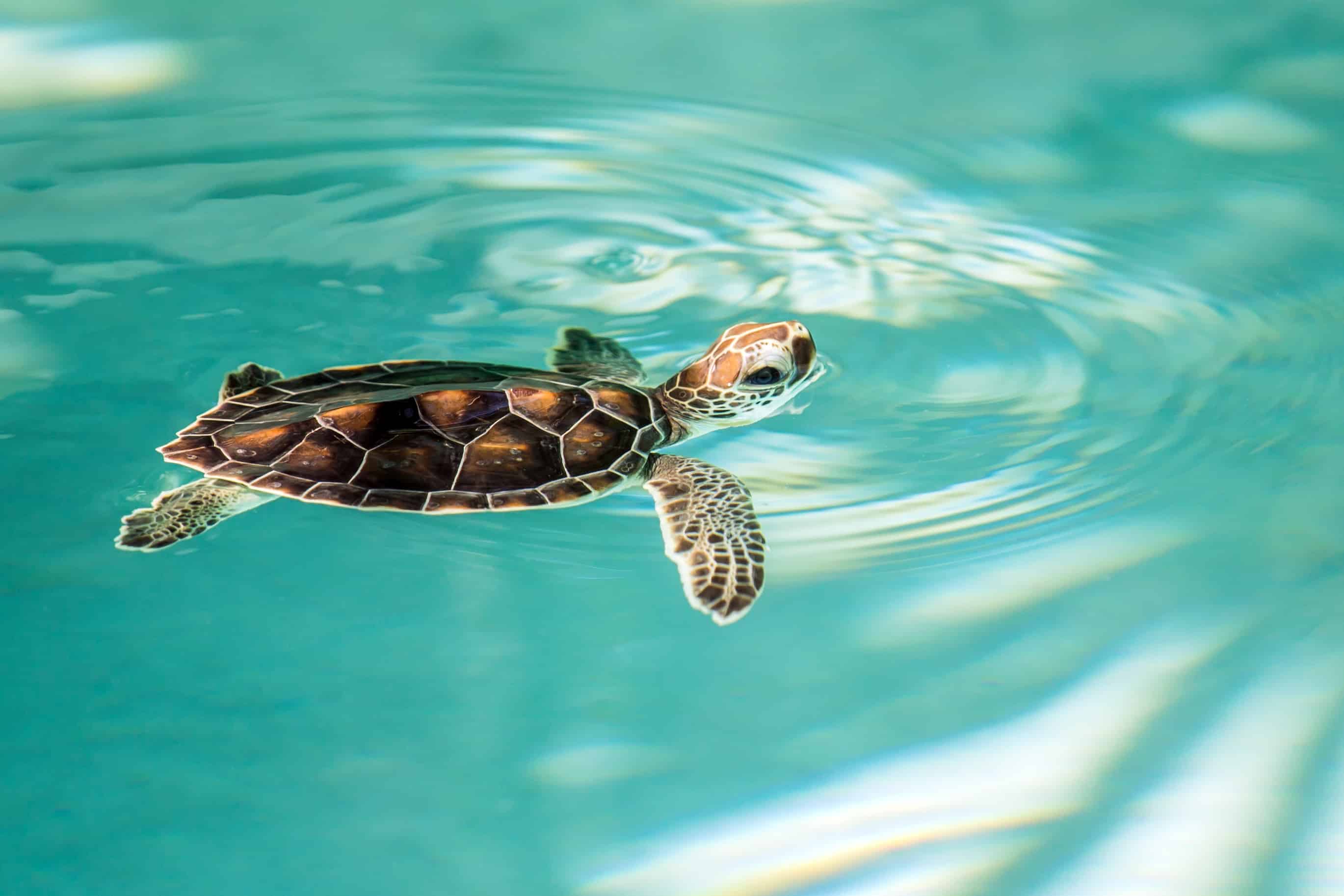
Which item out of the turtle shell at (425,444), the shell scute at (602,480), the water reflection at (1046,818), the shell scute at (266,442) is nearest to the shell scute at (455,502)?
the turtle shell at (425,444)

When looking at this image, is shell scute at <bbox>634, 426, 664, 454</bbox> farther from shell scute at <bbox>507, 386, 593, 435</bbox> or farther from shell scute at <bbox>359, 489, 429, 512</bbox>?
shell scute at <bbox>359, 489, 429, 512</bbox>

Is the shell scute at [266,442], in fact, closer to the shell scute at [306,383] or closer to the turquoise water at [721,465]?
the turquoise water at [721,465]

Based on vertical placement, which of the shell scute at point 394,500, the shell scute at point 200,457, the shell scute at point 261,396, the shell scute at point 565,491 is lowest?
the shell scute at point 394,500

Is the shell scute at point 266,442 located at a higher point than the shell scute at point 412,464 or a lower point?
higher

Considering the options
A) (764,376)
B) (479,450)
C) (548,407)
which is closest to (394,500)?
(479,450)

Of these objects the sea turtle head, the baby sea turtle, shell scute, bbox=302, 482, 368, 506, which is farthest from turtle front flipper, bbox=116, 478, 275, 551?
the sea turtle head

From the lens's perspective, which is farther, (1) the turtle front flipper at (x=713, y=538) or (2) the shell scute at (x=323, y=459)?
(2) the shell scute at (x=323, y=459)

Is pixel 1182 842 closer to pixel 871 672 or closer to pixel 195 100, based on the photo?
pixel 871 672
